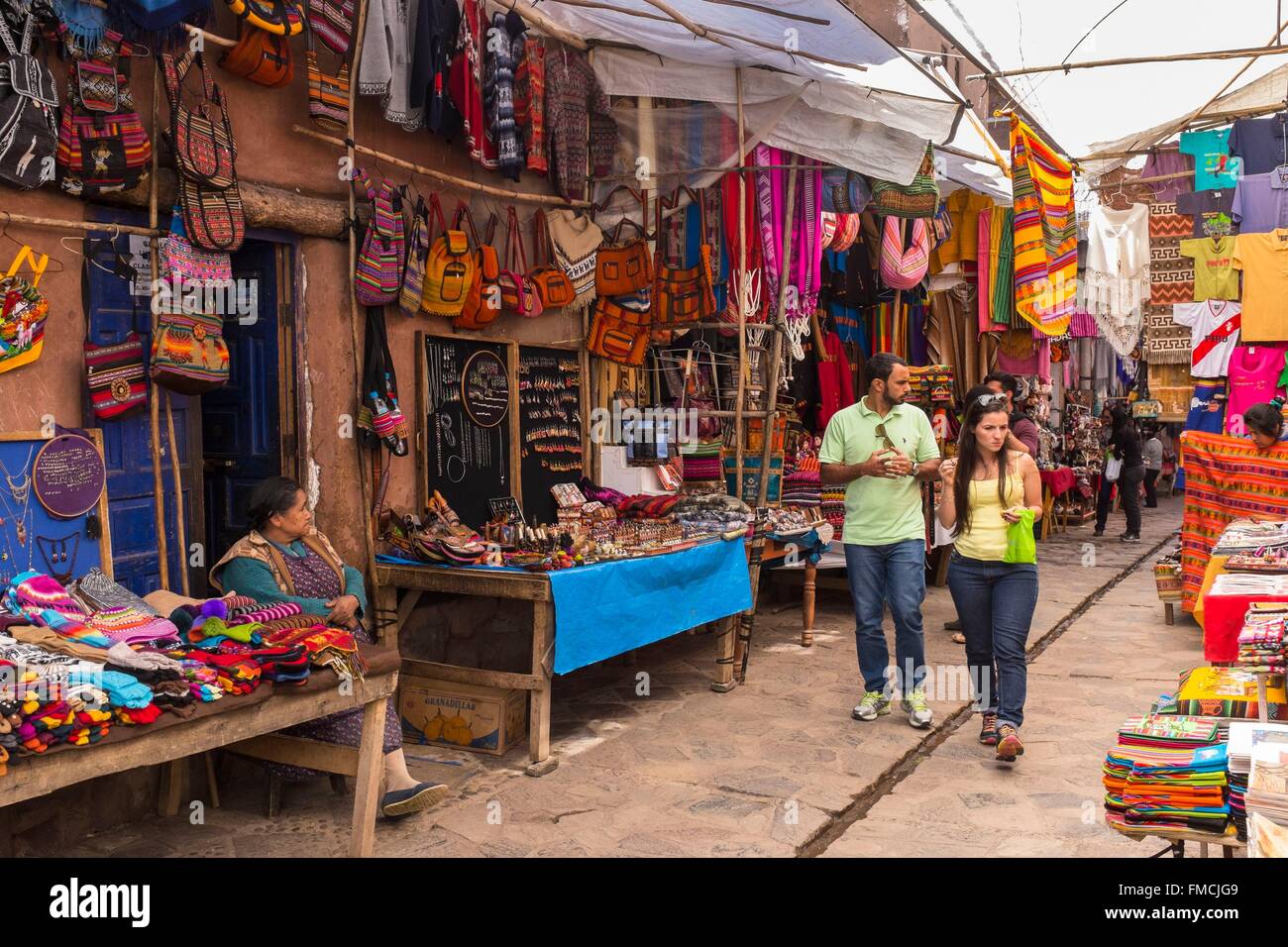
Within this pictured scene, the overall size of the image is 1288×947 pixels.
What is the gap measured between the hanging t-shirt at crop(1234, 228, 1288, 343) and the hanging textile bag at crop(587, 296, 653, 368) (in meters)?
4.71

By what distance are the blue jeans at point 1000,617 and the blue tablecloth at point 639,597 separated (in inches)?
59.2

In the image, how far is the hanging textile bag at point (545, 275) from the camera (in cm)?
714

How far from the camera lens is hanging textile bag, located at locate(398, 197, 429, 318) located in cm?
604

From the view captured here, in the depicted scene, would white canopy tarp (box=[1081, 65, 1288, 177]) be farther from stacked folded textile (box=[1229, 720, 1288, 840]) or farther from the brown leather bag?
stacked folded textile (box=[1229, 720, 1288, 840])

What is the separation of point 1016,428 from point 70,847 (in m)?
6.62

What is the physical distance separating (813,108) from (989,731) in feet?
13.4

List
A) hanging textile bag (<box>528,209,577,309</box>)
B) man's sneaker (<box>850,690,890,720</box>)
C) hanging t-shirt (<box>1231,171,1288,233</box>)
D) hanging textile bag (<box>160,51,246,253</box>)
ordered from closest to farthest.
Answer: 1. hanging textile bag (<box>160,51,246,253</box>)
2. man's sneaker (<box>850,690,890,720</box>)
3. hanging textile bag (<box>528,209,577,309</box>)
4. hanging t-shirt (<box>1231,171,1288,233</box>)

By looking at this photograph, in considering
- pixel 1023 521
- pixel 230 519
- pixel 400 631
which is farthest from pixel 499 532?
pixel 1023 521

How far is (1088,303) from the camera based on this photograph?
1199 cm

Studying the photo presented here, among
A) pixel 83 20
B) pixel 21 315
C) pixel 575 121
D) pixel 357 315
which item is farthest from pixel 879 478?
pixel 83 20

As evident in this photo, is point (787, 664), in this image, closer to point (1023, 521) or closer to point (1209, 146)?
point (1023, 521)

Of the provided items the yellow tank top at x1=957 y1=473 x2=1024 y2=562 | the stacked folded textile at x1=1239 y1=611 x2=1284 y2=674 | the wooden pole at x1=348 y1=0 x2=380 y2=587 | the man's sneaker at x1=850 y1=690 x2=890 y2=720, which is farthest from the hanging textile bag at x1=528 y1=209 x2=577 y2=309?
the stacked folded textile at x1=1239 y1=611 x2=1284 y2=674

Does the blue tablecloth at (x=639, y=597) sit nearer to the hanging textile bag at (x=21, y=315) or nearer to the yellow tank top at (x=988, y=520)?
the yellow tank top at (x=988, y=520)

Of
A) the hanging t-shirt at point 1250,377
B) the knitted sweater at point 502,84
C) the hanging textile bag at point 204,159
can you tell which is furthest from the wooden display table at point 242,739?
the hanging t-shirt at point 1250,377
